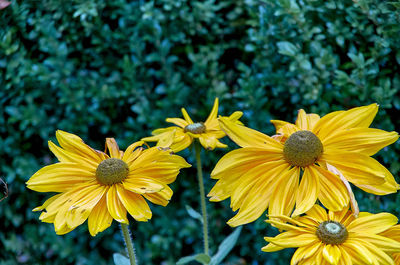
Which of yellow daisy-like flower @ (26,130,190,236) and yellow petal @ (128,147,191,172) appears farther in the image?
yellow petal @ (128,147,191,172)

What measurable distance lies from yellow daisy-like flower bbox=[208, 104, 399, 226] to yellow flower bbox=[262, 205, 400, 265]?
5 centimetres

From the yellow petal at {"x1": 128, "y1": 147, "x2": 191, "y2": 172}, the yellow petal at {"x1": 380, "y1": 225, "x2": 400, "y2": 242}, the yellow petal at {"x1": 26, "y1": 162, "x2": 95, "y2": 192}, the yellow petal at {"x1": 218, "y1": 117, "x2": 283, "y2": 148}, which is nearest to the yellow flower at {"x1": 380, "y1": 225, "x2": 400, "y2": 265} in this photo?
the yellow petal at {"x1": 380, "y1": 225, "x2": 400, "y2": 242}

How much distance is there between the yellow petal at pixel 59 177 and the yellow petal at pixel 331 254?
2.09 feet

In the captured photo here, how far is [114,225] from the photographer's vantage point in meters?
2.52

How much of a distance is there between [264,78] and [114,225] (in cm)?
116

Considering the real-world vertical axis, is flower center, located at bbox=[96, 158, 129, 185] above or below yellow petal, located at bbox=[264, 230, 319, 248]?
above

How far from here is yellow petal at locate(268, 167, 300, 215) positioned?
3.60 feet

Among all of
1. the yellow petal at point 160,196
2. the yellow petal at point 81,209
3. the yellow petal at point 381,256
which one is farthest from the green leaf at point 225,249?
the yellow petal at point 381,256

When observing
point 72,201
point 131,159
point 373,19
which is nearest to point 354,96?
point 373,19

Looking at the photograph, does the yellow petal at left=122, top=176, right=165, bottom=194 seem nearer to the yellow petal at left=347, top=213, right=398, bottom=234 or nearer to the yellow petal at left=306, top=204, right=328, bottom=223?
the yellow petal at left=306, top=204, right=328, bottom=223

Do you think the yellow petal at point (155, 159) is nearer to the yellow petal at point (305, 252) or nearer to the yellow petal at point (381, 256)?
the yellow petal at point (305, 252)

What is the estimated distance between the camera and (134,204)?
1145 mm

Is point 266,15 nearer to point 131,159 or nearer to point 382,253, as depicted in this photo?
point 131,159

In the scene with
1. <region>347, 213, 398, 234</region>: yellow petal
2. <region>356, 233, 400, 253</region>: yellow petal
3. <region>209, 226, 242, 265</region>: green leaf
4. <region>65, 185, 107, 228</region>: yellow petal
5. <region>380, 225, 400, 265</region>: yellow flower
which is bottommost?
<region>209, 226, 242, 265</region>: green leaf
